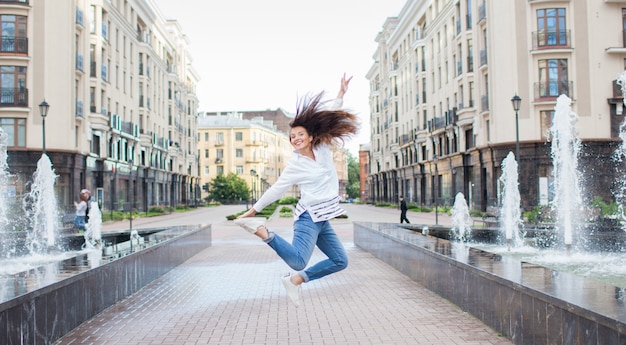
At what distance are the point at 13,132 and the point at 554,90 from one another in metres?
31.5

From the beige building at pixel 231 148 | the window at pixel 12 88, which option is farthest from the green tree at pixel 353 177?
the window at pixel 12 88

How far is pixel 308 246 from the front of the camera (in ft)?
18.1

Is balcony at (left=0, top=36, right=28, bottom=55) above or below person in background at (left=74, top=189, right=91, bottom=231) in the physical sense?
above

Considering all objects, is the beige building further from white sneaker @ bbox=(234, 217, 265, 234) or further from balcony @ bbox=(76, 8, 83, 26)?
white sneaker @ bbox=(234, 217, 265, 234)

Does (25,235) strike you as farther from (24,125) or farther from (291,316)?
(24,125)

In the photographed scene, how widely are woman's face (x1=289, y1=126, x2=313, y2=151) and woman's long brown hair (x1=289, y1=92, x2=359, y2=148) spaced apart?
4 centimetres

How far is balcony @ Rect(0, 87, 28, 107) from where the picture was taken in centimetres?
3512

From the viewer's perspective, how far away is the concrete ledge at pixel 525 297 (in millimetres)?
4320

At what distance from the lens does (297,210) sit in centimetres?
572

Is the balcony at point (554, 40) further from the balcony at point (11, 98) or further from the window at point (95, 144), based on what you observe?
the balcony at point (11, 98)

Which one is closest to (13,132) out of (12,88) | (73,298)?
(12,88)

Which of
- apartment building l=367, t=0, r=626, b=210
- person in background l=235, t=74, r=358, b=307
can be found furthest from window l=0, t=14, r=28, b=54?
person in background l=235, t=74, r=358, b=307

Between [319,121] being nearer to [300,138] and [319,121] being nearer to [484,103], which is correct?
[300,138]

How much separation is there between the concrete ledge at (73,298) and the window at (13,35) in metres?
28.8
